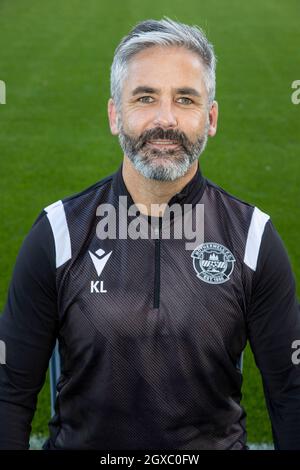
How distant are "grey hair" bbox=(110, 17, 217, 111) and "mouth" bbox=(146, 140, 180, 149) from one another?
0.15 meters

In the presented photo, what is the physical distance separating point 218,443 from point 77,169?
5949mm

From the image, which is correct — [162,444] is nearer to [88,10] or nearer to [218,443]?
[218,443]

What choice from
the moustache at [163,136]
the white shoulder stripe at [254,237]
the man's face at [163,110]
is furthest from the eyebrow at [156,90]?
the white shoulder stripe at [254,237]

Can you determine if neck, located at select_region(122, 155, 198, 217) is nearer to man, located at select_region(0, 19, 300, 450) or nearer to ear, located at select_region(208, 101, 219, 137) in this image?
man, located at select_region(0, 19, 300, 450)

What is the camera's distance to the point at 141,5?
57.6ft

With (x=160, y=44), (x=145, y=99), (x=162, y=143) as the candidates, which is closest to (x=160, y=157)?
(x=162, y=143)

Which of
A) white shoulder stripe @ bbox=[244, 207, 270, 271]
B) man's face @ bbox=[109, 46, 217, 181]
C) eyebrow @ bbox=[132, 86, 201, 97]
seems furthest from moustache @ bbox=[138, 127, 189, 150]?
white shoulder stripe @ bbox=[244, 207, 270, 271]

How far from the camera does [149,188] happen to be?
2031 millimetres

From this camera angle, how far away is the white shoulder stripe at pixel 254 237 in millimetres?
1970

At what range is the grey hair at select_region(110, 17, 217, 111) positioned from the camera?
1980mm

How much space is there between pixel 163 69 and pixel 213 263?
0.54 meters

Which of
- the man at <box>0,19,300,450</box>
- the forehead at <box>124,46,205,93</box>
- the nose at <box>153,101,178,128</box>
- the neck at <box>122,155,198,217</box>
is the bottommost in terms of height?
the man at <box>0,19,300,450</box>

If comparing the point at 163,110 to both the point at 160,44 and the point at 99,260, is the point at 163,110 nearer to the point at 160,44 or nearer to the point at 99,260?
the point at 160,44

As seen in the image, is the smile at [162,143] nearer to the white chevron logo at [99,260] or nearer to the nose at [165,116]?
the nose at [165,116]
